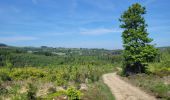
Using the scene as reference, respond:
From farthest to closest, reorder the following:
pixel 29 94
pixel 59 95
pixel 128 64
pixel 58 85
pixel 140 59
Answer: pixel 128 64
pixel 140 59
pixel 58 85
pixel 59 95
pixel 29 94

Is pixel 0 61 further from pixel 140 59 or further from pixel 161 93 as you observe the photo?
pixel 161 93

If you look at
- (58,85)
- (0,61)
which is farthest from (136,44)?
(0,61)

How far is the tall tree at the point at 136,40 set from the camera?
1957 inches

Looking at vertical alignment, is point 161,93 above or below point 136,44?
below

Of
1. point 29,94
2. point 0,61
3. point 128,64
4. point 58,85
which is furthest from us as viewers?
point 0,61

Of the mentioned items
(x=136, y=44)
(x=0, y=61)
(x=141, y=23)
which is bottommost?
(x=0, y=61)

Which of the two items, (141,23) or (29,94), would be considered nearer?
(29,94)

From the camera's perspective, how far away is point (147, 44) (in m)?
50.3

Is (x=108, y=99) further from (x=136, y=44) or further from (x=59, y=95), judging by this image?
(x=136, y=44)

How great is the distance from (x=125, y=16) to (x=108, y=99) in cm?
2865

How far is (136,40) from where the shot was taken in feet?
166

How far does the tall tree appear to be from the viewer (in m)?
49.7

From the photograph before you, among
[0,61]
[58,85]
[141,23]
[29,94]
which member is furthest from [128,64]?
[0,61]

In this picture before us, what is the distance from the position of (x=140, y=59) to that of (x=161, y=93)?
23.0 metres
